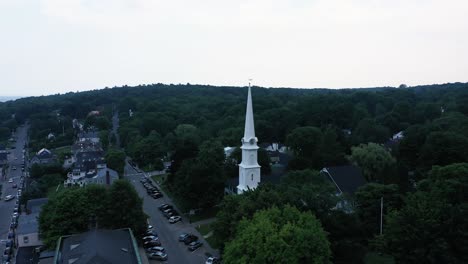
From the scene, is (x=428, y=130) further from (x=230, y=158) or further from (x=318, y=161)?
(x=230, y=158)

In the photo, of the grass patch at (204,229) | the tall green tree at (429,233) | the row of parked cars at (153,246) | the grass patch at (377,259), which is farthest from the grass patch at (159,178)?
the tall green tree at (429,233)

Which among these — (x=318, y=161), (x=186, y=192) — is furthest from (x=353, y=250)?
(x=318, y=161)

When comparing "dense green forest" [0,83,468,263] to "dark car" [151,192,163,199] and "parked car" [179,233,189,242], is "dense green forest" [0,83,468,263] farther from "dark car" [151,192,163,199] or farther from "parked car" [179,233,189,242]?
"parked car" [179,233,189,242]

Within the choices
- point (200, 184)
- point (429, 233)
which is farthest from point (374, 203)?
point (200, 184)

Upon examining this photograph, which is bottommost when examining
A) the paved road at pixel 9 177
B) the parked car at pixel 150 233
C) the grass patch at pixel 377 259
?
the paved road at pixel 9 177

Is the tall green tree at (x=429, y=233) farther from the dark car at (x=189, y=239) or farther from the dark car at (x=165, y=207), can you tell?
the dark car at (x=165, y=207)

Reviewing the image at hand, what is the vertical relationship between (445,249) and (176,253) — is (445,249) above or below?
above

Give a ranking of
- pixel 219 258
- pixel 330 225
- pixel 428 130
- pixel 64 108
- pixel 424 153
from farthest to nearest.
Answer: pixel 64 108
pixel 428 130
pixel 424 153
pixel 219 258
pixel 330 225
